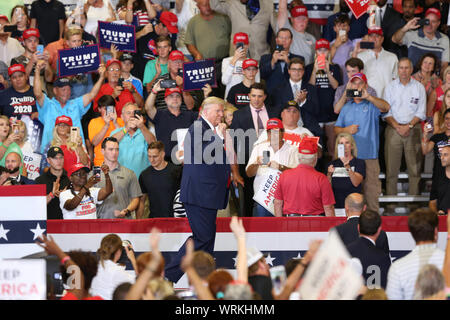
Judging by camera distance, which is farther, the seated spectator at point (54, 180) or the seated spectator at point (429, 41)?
the seated spectator at point (429, 41)

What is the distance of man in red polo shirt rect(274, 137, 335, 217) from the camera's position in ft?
29.7

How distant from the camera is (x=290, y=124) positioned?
Answer: 1028 cm

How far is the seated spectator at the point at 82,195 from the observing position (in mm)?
9094

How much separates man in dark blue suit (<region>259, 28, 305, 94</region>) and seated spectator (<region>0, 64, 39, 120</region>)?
10.8ft

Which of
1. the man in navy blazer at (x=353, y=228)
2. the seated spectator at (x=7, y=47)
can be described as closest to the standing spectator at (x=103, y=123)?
the seated spectator at (x=7, y=47)

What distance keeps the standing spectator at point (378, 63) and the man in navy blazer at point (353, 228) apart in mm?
4129

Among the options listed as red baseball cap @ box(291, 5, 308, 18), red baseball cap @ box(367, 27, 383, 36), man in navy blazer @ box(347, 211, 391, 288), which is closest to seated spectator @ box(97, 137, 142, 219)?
man in navy blazer @ box(347, 211, 391, 288)

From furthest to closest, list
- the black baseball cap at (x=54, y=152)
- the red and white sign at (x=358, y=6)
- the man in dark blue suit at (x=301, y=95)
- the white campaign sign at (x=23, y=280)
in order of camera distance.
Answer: the red and white sign at (x=358, y=6) < the man in dark blue suit at (x=301, y=95) < the black baseball cap at (x=54, y=152) < the white campaign sign at (x=23, y=280)

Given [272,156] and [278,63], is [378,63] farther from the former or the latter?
[272,156]

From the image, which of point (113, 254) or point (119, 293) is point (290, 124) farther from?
point (119, 293)

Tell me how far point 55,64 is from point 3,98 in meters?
1.20

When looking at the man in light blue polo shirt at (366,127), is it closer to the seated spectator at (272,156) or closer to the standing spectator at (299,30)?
the seated spectator at (272,156)

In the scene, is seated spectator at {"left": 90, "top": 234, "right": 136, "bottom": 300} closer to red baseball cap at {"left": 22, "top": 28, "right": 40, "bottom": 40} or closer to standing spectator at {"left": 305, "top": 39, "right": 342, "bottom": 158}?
standing spectator at {"left": 305, "top": 39, "right": 342, "bottom": 158}
